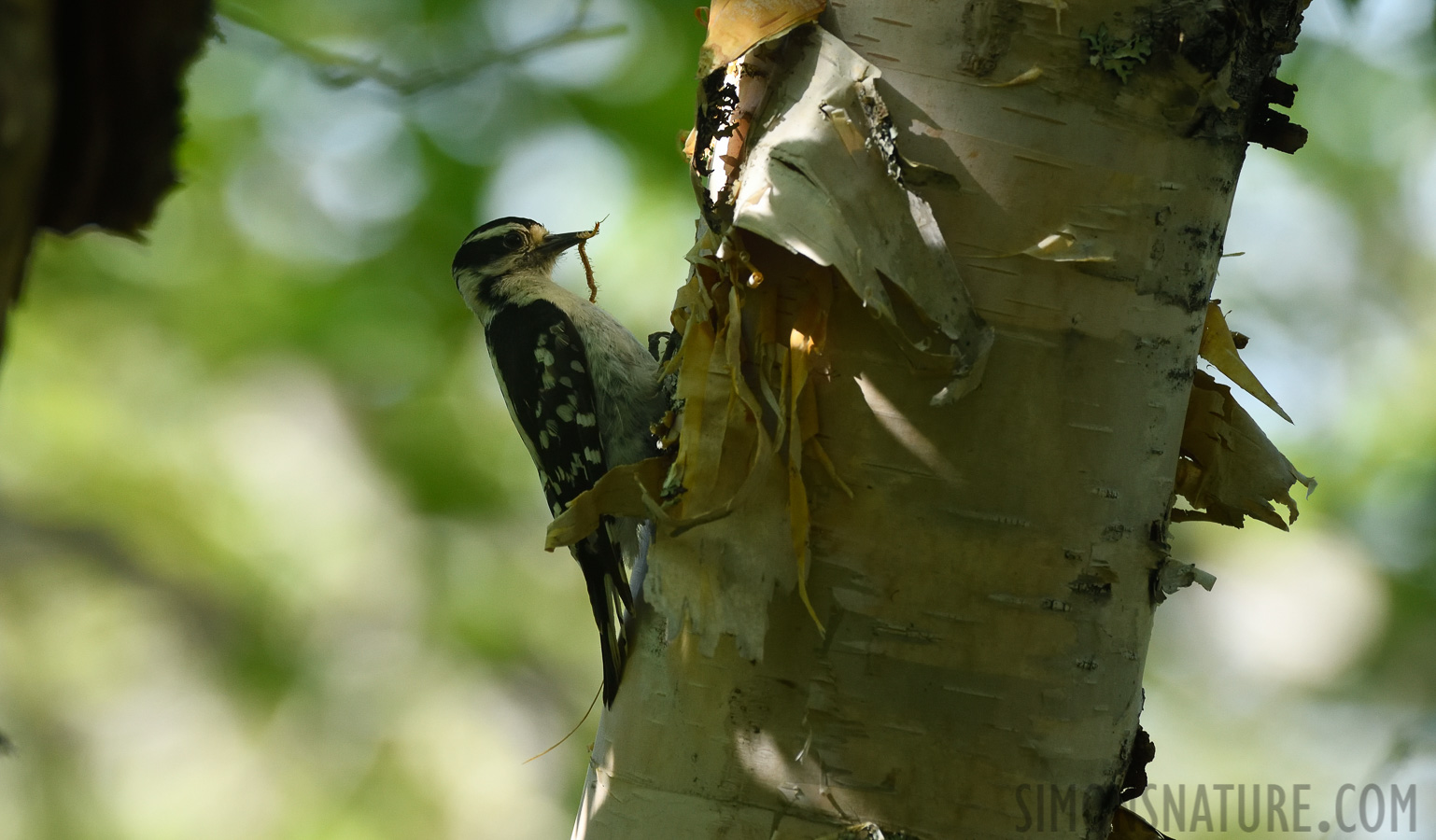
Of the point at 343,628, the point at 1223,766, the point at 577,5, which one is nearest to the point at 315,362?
the point at 343,628

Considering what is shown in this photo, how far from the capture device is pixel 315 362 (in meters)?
6.41

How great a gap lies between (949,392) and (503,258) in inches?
115

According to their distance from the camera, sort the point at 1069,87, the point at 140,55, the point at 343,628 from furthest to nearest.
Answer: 1. the point at 343,628
2. the point at 1069,87
3. the point at 140,55

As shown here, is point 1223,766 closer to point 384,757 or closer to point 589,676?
point 589,676

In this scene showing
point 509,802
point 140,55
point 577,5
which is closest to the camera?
point 140,55

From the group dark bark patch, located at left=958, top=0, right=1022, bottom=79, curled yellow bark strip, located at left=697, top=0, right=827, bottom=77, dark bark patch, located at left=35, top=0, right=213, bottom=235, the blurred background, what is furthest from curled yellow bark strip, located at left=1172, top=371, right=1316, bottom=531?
the blurred background

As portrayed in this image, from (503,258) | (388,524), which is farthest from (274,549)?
(503,258)

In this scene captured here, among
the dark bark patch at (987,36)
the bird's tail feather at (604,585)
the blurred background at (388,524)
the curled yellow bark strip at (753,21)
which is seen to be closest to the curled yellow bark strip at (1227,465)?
the dark bark patch at (987,36)

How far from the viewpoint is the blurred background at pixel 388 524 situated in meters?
5.85

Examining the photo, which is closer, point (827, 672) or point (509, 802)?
point (827, 672)

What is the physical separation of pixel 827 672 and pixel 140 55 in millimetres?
1023

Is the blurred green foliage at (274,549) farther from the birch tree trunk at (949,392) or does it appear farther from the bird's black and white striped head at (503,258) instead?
the birch tree trunk at (949,392)

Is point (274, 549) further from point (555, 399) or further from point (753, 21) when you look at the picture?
point (753, 21)

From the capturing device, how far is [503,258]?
3912mm
